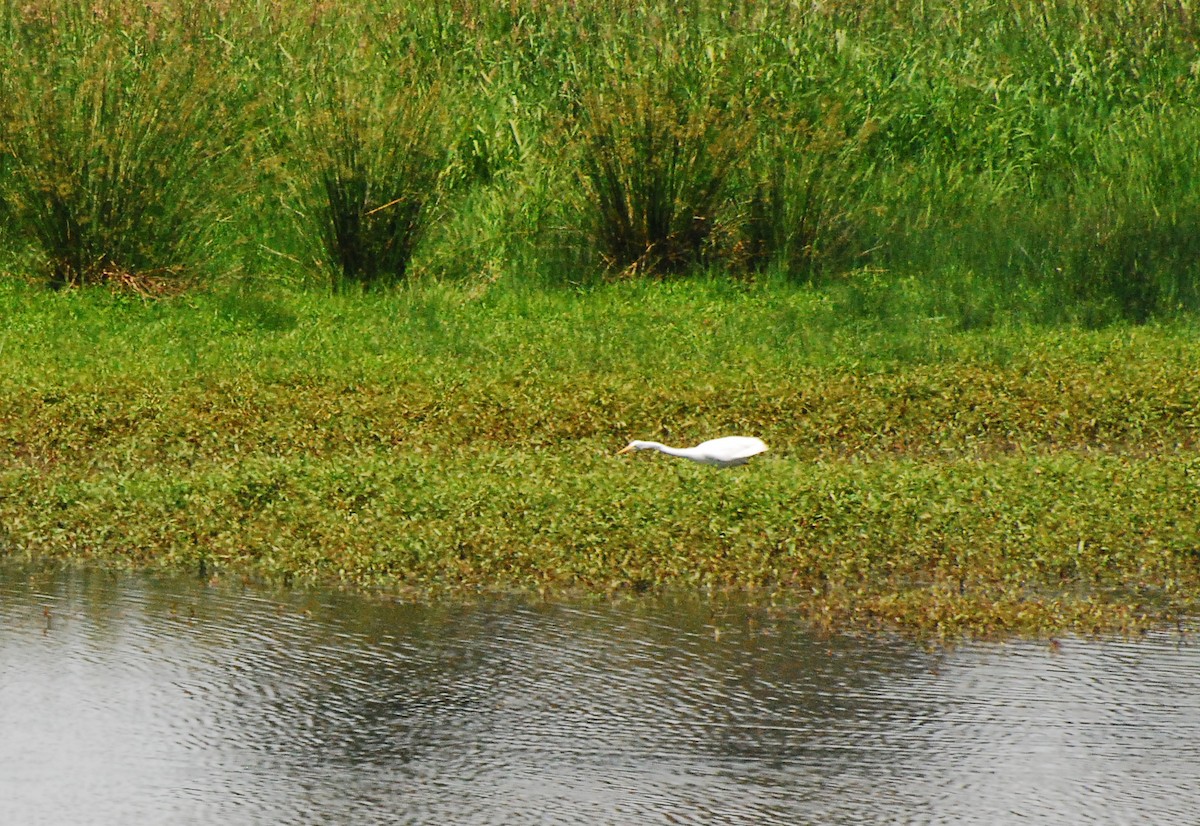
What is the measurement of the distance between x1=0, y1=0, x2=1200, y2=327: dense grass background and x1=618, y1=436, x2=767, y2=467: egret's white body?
156 inches

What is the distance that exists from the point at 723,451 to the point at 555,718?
8.96 ft

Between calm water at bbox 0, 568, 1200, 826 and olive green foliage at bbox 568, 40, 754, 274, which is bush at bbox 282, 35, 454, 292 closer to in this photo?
olive green foliage at bbox 568, 40, 754, 274

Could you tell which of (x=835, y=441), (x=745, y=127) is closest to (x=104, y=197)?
(x=745, y=127)

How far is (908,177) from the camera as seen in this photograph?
45.8 ft

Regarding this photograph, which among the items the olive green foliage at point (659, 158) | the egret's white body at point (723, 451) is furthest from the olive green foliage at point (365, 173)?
the egret's white body at point (723, 451)

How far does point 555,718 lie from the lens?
5.47 m

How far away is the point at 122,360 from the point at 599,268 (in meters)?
3.84

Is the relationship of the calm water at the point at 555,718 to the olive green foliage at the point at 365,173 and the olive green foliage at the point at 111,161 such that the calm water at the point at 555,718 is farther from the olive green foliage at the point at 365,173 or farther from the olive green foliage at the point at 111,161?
the olive green foliage at the point at 365,173

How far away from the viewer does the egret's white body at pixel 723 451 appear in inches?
315

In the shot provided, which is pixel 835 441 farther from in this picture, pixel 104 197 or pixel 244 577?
pixel 104 197

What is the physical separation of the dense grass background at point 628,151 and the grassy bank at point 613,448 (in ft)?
1.89

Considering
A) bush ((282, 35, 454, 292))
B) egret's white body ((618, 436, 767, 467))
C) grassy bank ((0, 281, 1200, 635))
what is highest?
bush ((282, 35, 454, 292))

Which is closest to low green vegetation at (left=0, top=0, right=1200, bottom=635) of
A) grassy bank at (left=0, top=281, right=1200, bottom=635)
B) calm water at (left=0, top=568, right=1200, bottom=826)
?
grassy bank at (left=0, top=281, right=1200, bottom=635)

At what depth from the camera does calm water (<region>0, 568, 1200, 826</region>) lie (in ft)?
15.9
